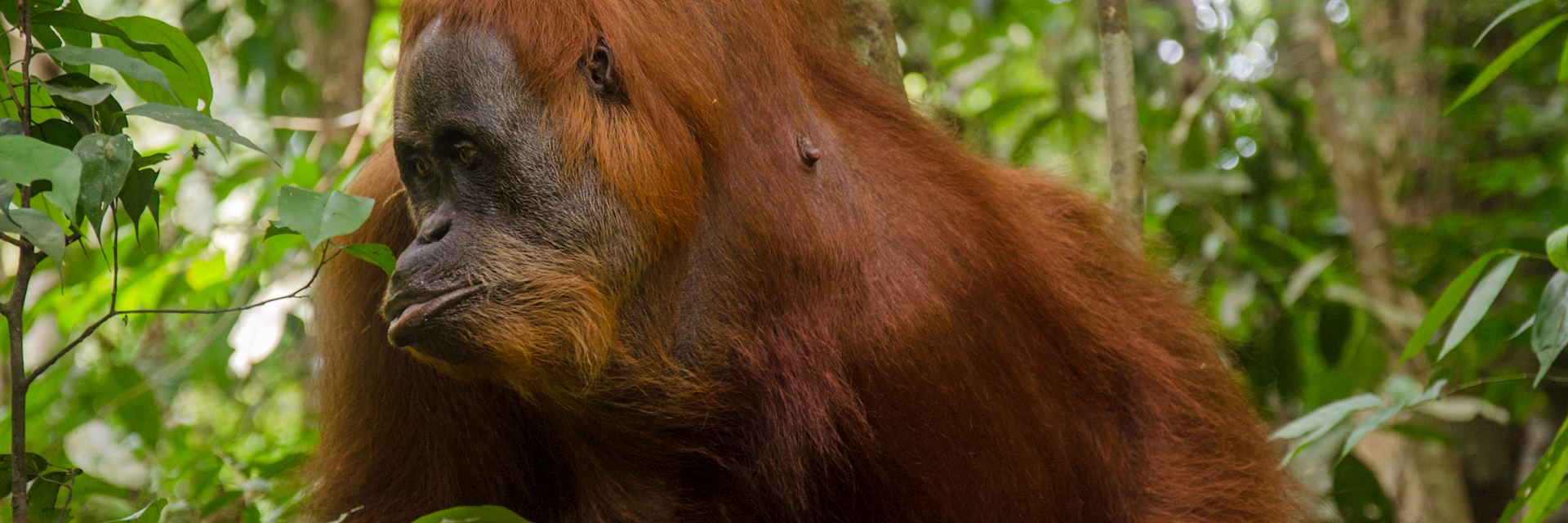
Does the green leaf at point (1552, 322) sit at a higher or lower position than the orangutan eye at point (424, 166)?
lower

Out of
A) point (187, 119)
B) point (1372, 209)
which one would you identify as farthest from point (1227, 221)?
point (187, 119)

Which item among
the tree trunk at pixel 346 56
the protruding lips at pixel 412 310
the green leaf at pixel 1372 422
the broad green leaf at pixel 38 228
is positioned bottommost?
Answer: the green leaf at pixel 1372 422

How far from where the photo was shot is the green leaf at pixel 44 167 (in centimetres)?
135

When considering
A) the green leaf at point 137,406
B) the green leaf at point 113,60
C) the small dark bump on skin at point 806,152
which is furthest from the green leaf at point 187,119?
the green leaf at point 137,406

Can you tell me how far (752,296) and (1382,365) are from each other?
11.0ft

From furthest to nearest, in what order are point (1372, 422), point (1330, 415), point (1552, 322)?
point (1330, 415), point (1372, 422), point (1552, 322)

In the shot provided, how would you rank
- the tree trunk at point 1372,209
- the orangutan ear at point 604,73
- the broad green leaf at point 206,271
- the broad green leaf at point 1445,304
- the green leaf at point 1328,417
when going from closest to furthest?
the orangutan ear at point 604,73
the broad green leaf at point 1445,304
the green leaf at point 1328,417
the broad green leaf at point 206,271
the tree trunk at point 1372,209

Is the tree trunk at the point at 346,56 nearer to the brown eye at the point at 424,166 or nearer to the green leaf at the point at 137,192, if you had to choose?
the brown eye at the point at 424,166

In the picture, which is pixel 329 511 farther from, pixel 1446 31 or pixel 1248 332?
pixel 1446 31

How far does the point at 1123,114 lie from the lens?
9.16 feet

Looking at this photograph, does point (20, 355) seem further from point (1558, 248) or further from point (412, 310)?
point (1558, 248)

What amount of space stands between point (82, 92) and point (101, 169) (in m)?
0.16

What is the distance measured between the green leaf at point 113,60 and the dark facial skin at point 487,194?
0.36 meters

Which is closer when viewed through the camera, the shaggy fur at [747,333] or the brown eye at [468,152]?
the brown eye at [468,152]
